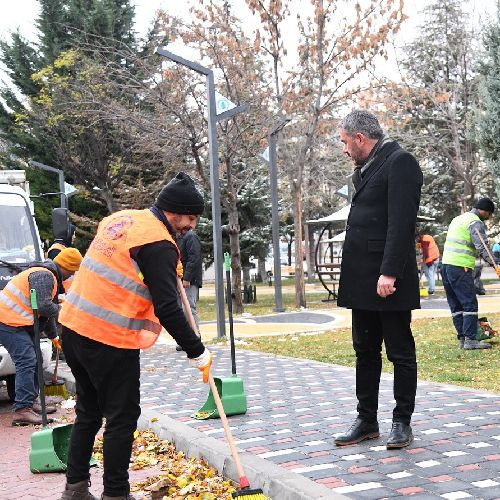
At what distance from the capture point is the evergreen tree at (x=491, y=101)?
45.0ft

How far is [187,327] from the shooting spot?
4273 mm

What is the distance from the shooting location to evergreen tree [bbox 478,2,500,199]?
45.0 feet

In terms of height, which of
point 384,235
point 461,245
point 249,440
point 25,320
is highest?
point 384,235

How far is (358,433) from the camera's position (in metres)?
5.37

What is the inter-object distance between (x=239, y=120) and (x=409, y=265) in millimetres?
15455

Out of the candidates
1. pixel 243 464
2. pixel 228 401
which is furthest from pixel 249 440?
pixel 228 401

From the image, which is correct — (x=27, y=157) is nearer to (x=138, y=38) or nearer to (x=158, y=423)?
(x=138, y=38)

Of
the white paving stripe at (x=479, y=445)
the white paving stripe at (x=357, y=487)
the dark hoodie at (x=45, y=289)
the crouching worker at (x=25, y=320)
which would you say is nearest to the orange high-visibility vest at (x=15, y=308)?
the crouching worker at (x=25, y=320)

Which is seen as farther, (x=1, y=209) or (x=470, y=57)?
(x=470, y=57)

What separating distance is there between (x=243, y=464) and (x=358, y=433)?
91 centimetres

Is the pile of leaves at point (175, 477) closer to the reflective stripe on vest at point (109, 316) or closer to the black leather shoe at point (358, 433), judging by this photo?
the black leather shoe at point (358, 433)

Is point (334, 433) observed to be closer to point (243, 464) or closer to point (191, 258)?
point (243, 464)

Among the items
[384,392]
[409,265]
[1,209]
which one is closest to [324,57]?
[1,209]

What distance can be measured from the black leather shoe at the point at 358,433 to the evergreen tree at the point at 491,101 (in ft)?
30.2
